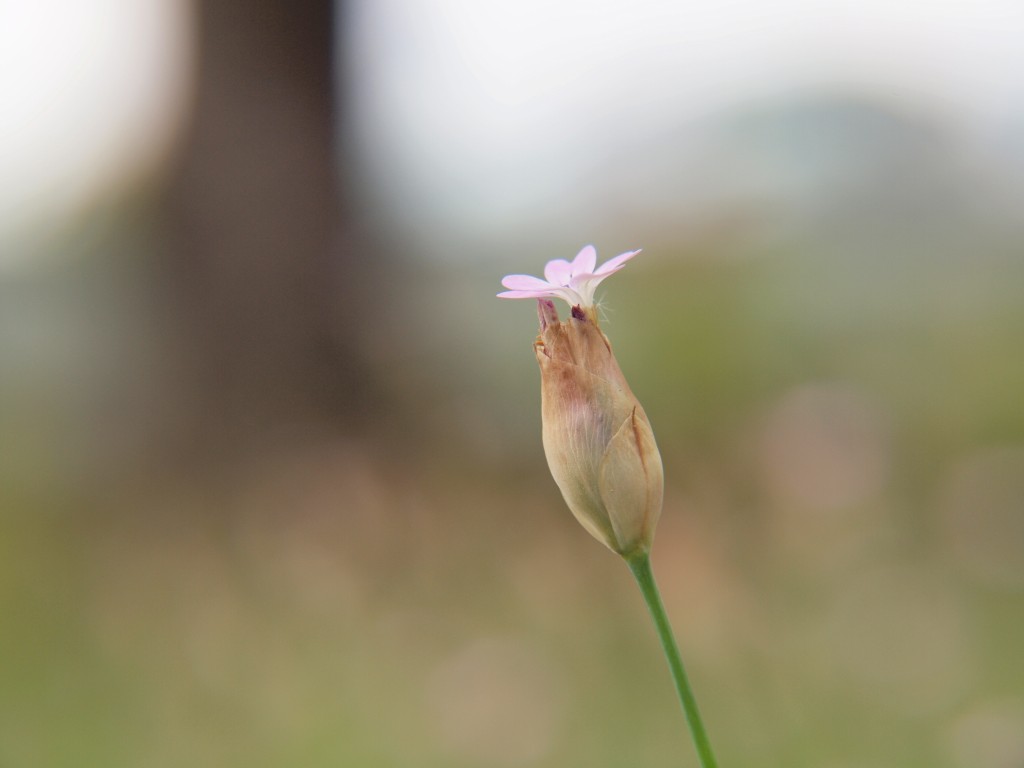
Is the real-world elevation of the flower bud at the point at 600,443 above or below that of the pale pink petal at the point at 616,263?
below

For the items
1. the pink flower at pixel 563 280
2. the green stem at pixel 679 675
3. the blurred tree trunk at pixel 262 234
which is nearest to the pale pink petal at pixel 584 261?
the pink flower at pixel 563 280

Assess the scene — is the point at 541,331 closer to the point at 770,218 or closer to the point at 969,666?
the point at 969,666

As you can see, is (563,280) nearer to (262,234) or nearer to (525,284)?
(525,284)

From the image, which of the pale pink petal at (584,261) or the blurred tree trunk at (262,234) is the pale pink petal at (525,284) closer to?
the pale pink petal at (584,261)

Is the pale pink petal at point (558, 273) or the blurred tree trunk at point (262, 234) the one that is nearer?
the pale pink petal at point (558, 273)

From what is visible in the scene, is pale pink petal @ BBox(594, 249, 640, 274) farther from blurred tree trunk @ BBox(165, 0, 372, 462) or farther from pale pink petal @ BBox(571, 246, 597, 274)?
blurred tree trunk @ BBox(165, 0, 372, 462)

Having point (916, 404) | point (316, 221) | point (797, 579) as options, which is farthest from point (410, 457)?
point (916, 404)
